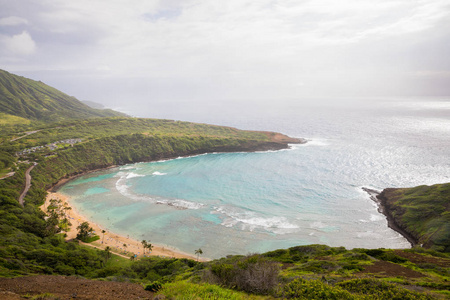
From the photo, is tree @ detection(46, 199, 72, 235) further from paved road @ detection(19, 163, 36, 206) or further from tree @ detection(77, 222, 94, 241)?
paved road @ detection(19, 163, 36, 206)

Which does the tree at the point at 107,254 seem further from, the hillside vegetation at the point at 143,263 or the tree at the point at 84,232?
the tree at the point at 84,232

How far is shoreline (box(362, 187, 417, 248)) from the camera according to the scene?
45.3 meters

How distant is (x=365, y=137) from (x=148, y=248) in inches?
5037

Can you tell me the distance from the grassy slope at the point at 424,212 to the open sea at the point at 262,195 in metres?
3.42

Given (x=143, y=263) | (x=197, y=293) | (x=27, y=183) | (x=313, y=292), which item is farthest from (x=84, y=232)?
(x=313, y=292)

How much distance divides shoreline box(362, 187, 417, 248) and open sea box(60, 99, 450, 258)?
121cm

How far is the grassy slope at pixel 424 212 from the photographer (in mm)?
40406

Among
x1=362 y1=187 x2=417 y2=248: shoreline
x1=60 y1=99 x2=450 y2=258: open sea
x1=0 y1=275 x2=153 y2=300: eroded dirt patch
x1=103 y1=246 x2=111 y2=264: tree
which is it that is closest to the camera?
x1=0 y1=275 x2=153 y2=300: eroded dirt patch

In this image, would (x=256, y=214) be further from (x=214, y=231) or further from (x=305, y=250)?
(x=305, y=250)

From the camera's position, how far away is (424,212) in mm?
48406

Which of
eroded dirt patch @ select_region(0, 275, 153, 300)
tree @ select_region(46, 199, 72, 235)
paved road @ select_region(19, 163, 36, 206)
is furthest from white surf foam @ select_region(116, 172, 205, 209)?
eroded dirt patch @ select_region(0, 275, 153, 300)

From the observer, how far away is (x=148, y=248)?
44.5 metres

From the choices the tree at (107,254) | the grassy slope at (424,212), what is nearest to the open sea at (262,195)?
the grassy slope at (424,212)

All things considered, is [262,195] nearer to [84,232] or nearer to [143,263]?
[143,263]
